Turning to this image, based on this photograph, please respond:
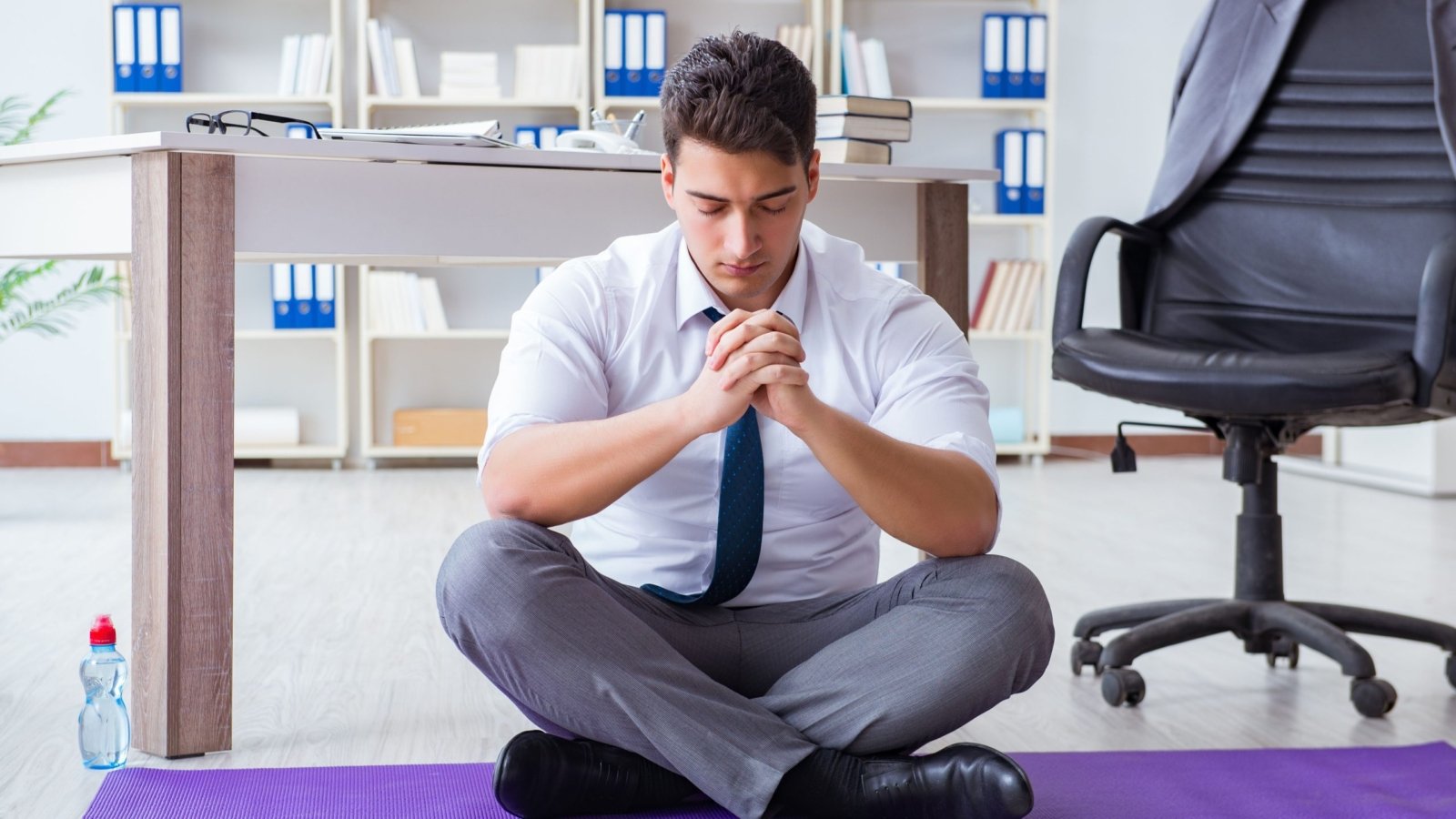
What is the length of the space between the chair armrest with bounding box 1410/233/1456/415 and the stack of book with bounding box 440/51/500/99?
347 centimetres

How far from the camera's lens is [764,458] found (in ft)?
5.14

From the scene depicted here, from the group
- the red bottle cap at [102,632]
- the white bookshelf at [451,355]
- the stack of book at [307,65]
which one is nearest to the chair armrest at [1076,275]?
the red bottle cap at [102,632]

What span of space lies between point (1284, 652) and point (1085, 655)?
0.34 m

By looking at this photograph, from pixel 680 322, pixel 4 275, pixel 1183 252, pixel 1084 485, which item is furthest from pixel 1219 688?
pixel 4 275

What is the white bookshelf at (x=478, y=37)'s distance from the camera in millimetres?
4965

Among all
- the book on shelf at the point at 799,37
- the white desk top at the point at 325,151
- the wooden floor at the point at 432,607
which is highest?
the book on shelf at the point at 799,37

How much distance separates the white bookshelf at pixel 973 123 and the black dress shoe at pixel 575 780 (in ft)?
12.3

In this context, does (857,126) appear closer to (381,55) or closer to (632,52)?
(632,52)

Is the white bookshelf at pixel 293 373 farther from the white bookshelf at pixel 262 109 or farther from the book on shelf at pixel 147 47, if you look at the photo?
the book on shelf at pixel 147 47

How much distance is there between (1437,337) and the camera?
1914mm

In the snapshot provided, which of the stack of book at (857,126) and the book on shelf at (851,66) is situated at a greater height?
the book on shelf at (851,66)

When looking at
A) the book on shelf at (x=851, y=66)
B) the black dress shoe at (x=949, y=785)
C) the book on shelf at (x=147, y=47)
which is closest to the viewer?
the black dress shoe at (x=949, y=785)

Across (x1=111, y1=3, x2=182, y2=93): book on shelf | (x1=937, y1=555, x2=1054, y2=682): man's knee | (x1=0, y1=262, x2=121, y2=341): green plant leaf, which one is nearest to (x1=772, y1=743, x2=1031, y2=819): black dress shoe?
(x1=937, y1=555, x2=1054, y2=682): man's knee

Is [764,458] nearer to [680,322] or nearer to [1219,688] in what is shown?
[680,322]
